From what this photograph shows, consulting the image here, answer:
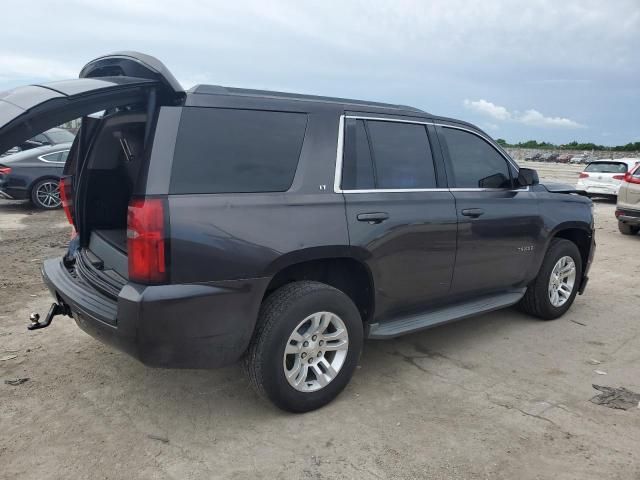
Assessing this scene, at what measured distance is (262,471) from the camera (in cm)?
272

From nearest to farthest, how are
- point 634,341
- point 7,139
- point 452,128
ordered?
point 7,139, point 452,128, point 634,341

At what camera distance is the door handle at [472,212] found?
13.3 ft

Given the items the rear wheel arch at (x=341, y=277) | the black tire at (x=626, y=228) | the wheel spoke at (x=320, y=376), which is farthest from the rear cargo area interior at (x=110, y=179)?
the black tire at (x=626, y=228)

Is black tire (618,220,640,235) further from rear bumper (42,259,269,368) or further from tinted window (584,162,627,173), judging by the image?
rear bumper (42,259,269,368)

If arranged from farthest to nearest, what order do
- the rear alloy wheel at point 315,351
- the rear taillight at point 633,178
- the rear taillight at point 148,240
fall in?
the rear taillight at point 633,178, the rear alloy wheel at point 315,351, the rear taillight at point 148,240

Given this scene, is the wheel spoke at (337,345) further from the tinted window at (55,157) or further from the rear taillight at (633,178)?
the tinted window at (55,157)

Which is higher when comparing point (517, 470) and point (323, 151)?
point (323, 151)

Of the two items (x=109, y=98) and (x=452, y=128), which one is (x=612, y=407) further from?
(x=109, y=98)

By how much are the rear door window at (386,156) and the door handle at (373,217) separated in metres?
0.19

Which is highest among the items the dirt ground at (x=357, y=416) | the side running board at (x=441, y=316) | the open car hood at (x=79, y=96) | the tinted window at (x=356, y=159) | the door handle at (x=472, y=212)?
the open car hood at (x=79, y=96)

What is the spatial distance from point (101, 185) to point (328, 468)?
2.54 metres

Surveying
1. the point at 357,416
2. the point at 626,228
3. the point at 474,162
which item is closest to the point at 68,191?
the point at 357,416

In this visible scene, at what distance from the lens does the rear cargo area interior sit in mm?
3666

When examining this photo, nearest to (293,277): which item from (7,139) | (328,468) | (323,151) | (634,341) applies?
(323,151)
